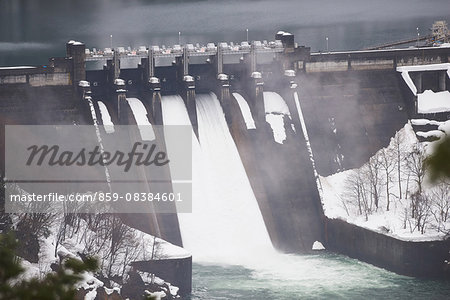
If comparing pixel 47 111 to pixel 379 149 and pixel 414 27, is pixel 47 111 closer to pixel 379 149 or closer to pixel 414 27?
pixel 379 149

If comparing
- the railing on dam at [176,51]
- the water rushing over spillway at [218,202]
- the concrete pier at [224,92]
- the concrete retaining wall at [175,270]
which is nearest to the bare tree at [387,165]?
the water rushing over spillway at [218,202]

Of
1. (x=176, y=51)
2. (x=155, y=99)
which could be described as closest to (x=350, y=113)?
(x=176, y=51)

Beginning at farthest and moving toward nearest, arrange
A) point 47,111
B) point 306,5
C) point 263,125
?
point 306,5, point 263,125, point 47,111

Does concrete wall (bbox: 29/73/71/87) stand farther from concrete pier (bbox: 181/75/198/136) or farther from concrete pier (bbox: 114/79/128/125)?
concrete pier (bbox: 181/75/198/136)

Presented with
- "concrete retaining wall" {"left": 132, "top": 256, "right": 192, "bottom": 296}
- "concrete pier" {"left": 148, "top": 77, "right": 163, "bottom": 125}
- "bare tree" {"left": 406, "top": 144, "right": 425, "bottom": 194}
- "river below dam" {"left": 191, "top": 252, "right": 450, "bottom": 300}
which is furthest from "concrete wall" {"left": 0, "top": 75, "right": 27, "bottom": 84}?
"bare tree" {"left": 406, "top": 144, "right": 425, "bottom": 194}

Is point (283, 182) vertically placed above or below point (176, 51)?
below

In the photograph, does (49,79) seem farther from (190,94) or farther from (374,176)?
(374,176)

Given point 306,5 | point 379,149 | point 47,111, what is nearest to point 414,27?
point 306,5
